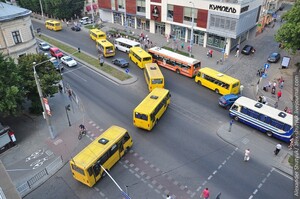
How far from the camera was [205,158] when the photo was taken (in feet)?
87.8

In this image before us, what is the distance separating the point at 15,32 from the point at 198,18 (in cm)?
3434

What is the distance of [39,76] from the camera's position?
3216 centimetres

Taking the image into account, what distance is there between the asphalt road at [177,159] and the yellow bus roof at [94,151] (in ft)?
9.22

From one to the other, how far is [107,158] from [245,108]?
18.0 meters

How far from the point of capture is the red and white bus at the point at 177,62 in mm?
42500

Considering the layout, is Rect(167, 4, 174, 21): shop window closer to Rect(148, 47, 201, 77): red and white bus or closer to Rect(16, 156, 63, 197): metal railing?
Rect(148, 47, 201, 77): red and white bus

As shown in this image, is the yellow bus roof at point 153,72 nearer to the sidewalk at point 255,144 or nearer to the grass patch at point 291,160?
the sidewalk at point 255,144

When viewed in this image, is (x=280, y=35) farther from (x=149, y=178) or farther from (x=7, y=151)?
(x=7, y=151)

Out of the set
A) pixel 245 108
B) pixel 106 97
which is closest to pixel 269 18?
pixel 245 108

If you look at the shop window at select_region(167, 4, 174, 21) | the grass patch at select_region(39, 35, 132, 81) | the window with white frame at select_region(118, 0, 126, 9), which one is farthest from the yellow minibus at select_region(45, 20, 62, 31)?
the shop window at select_region(167, 4, 174, 21)

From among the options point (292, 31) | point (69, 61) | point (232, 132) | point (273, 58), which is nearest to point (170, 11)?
A: point (273, 58)

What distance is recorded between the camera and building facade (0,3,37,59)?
37.9 meters

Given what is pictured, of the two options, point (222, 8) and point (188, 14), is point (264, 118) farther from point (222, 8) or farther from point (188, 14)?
point (188, 14)

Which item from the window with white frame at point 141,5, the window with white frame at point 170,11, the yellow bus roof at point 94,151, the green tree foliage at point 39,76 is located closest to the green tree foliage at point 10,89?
the green tree foliage at point 39,76
